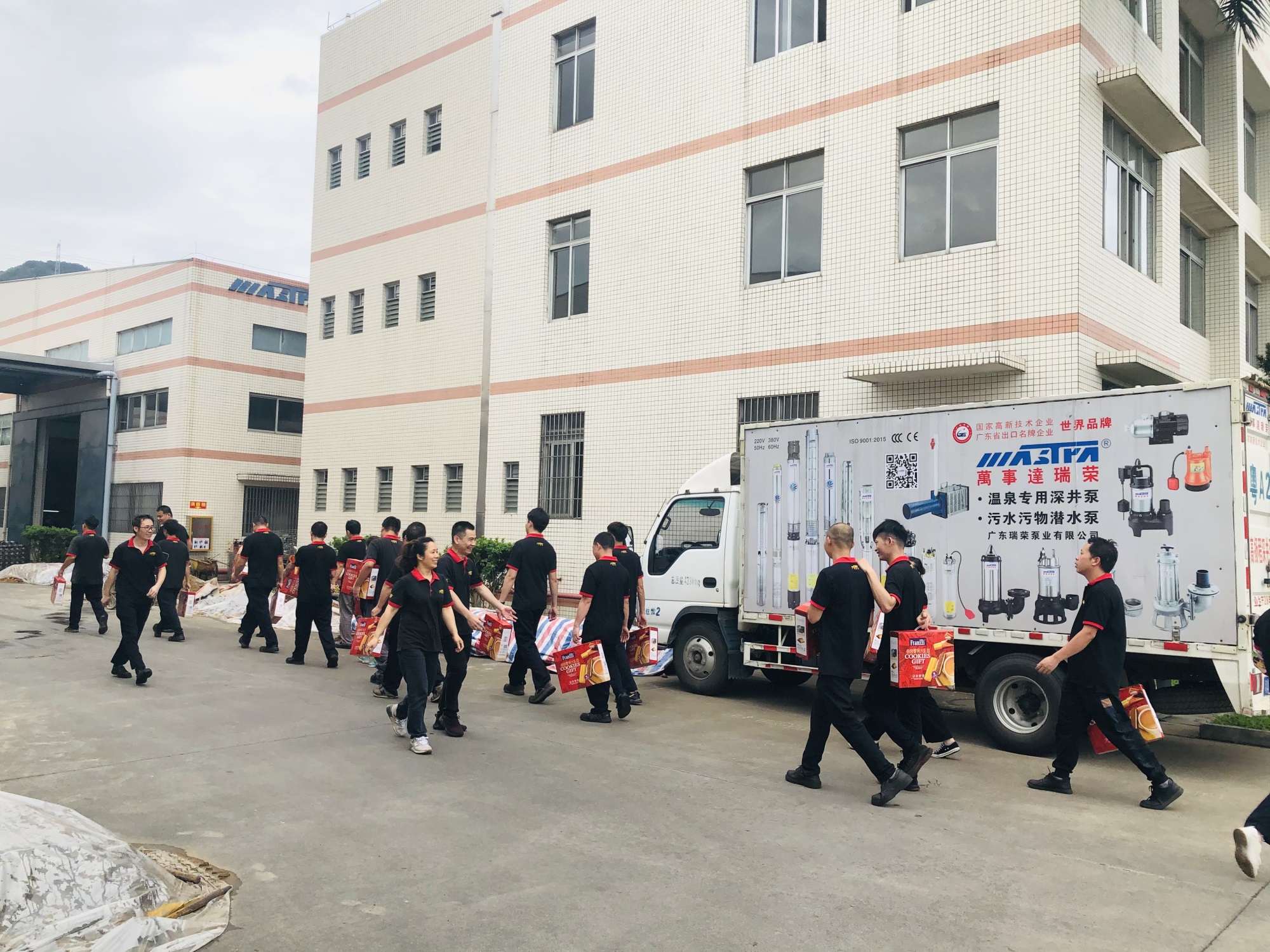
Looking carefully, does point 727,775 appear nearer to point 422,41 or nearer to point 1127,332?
point 1127,332

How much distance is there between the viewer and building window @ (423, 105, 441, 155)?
20.8 meters

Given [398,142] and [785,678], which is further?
[398,142]

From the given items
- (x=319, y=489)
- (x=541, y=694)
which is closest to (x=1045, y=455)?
(x=541, y=694)

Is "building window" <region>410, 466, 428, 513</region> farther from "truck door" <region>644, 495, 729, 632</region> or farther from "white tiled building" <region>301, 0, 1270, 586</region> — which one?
"truck door" <region>644, 495, 729, 632</region>

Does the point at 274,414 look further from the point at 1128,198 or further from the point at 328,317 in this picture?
the point at 1128,198

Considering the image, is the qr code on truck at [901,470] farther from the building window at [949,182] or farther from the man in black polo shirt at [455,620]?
the building window at [949,182]

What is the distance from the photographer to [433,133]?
20.9m

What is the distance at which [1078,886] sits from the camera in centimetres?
509

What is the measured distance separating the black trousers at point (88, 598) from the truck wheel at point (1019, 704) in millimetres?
12536

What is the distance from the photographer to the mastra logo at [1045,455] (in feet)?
27.2

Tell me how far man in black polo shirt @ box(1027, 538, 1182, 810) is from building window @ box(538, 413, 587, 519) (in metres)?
10.6

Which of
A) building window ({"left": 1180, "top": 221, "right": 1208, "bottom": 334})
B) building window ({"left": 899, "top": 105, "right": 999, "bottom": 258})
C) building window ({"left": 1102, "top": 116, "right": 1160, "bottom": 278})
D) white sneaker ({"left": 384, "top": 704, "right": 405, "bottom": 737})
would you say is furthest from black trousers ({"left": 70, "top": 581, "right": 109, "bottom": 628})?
building window ({"left": 1180, "top": 221, "right": 1208, "bottom": 334})

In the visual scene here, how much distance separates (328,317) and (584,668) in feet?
54.1

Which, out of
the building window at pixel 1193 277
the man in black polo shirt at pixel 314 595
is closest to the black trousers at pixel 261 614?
the man in black polo shirt at pixel 314 595
